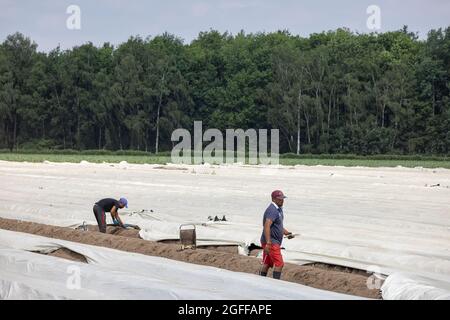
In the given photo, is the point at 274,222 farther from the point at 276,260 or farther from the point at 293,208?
the point at 293,208

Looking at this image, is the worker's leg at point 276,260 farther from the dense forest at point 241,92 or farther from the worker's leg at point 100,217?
the dense forest at point 241,92

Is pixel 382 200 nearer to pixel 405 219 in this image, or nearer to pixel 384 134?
pixel 405 219

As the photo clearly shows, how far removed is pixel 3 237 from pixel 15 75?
8685 cm

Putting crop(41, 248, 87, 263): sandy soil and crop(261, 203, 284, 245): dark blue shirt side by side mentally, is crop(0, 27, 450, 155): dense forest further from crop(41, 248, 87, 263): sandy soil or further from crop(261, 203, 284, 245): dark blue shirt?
crop(261, 203, 284, 245): dark blue shirt

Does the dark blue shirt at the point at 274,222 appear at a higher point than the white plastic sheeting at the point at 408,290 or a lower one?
higher

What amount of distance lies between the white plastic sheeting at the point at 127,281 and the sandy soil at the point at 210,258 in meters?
1.61

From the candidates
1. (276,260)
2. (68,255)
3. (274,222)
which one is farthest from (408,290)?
(68,255)

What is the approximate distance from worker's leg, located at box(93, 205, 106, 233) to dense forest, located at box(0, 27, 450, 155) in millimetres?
58746

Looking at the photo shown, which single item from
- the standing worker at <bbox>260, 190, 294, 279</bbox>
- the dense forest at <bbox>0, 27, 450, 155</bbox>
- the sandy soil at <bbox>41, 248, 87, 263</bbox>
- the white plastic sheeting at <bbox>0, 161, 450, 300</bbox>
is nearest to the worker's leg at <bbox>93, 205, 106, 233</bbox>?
the white plastic sheeting at <bbox>0, 161, 450, 300</bbox>

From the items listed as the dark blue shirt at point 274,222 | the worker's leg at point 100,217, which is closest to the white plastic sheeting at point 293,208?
the worker's leg at point 100,217

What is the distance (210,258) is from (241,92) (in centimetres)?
7538

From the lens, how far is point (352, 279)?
12742mm

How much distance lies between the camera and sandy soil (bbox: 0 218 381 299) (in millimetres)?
12719

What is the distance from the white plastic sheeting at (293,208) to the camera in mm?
14992
